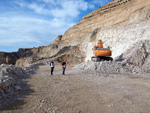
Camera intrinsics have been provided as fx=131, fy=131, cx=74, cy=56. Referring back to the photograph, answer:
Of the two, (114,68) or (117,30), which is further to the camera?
(117,30)

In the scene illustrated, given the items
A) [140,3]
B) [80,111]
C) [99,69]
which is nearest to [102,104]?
[80,111]

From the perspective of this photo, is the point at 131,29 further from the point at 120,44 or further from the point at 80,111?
the point at 80,111

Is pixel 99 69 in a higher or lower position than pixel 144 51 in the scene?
lower

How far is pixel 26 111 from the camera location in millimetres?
3490

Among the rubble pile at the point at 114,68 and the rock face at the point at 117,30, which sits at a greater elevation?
the rock face at the point at 117,30

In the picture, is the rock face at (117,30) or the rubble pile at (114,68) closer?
the rubble pile at (114,68)

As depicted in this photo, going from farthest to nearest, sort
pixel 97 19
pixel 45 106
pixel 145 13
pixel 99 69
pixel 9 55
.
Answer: pixel 9 55, pixel 97 19, pixel 145 13, pixel 99 69, pixel 45 106

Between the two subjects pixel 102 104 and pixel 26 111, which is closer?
pixel 26 111

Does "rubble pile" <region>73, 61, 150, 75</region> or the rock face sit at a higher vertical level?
the rock face

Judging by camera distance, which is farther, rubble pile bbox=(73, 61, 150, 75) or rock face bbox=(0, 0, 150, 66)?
rock face bbox=(0, 0, 150, 66)

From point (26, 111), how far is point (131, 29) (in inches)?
748

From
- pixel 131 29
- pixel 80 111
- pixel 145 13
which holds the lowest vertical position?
pixel 80 111

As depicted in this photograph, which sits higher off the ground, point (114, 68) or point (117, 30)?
point (117, 30)

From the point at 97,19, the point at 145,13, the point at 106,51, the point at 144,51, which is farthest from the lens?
the point at 97,19
